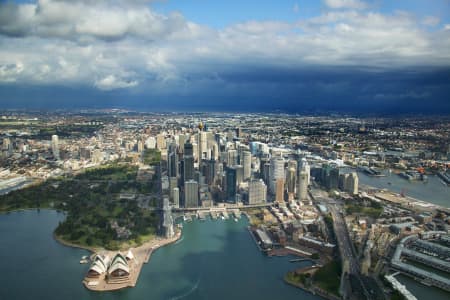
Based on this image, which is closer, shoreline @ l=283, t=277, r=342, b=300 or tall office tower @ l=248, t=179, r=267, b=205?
shoreline @ l=283, t=277, r=342, b=300

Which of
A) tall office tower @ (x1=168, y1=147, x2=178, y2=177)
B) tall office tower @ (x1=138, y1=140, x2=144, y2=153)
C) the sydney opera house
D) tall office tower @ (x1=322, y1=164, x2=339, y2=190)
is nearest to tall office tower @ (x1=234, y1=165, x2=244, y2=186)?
tall office tower @ (x1=168, y1=147, x2=178, y2=177)

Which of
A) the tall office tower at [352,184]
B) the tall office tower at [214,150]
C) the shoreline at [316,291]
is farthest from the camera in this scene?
the tall office tower at [214,150]

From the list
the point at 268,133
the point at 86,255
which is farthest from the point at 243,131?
the point at 86,255

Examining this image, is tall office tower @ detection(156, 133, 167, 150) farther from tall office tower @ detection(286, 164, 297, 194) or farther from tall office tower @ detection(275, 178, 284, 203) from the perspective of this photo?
tall office tower @ detection(275, 178, 284, 203)

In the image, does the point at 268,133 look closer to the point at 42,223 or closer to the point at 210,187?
the point at 210,187

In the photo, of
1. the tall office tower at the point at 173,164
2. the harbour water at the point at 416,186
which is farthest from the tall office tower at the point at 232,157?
the harbour water at the point at 416,186

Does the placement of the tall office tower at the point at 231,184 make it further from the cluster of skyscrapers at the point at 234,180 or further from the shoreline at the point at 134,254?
the shoreline at the point at 134,254

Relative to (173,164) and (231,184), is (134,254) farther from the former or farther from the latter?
(173,164)
